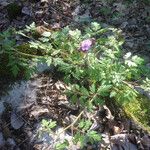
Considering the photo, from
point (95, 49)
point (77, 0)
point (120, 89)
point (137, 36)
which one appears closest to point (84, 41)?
point (95, 49)

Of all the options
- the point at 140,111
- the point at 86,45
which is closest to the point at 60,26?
the point at 86,45

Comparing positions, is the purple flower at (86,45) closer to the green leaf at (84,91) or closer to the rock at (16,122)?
the green leaf at (84,91)

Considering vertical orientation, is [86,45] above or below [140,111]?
above

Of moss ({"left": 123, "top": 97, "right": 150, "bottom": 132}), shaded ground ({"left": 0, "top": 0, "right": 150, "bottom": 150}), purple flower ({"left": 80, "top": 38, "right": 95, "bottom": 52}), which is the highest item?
purple flower ({"left": 80, "top": 38, "right": 95, "bottom": 52})

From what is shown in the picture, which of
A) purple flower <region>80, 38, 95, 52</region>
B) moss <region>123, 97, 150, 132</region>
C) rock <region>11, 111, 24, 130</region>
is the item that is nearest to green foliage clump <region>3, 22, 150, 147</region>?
purple flower <region>80, 38, 95, 52</region>

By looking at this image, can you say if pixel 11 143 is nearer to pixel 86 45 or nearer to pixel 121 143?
pixel 121 143

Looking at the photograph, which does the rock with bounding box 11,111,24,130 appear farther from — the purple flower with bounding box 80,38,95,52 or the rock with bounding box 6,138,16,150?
the purple flower with bounding box 80,38,95,52

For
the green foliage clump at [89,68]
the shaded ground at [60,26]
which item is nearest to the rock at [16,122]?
the shaded ground at [60,26]

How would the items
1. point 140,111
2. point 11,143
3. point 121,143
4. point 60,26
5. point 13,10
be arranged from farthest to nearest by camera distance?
point 13,10 → point 60,26 → point 140,111 → point 121,143 → point 11,143
